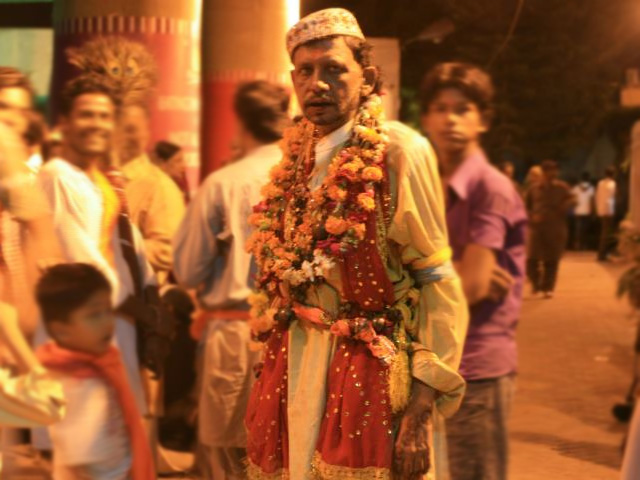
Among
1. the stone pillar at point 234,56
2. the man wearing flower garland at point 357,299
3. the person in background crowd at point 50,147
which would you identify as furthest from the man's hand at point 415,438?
the stone pillar at point 234,56

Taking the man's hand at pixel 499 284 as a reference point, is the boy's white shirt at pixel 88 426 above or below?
below

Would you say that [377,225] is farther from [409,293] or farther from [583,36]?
[583,36]

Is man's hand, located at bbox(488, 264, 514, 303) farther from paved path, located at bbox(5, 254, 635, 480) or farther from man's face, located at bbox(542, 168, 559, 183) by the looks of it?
man's face, located at bbox(542, 168, 559, 183)

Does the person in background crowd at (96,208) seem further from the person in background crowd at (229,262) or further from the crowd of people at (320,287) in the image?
the person in background crowd at (229,262)

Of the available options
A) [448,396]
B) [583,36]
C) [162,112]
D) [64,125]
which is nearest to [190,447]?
[162,112]

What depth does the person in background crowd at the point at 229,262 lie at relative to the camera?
5.93 metres

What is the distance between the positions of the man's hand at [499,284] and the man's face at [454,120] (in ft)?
1.84

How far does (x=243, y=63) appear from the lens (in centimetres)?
1087

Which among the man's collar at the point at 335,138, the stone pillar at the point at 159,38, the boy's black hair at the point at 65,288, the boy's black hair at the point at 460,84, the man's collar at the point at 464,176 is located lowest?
the boy's black hair at the point at 65,288

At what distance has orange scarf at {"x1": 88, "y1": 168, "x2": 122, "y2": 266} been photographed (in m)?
4.67

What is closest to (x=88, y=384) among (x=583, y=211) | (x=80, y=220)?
(x=80, y=220)

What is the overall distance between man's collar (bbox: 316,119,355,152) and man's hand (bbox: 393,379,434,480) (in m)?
0.87

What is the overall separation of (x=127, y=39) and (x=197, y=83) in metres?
0.84

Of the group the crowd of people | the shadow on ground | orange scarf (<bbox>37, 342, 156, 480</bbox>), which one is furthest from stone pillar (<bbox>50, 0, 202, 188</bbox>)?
orange scarf (<bbox>37, 342, 156, 480</bbox>)
